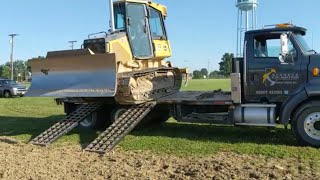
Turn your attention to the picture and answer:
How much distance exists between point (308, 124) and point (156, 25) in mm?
6386

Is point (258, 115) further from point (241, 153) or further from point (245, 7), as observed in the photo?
point (245, 7)

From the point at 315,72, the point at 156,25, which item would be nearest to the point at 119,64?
the point at 156,25

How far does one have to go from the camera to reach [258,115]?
9.88m

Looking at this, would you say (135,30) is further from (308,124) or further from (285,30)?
(308,124)

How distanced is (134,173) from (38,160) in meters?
2.30

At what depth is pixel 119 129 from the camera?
412 inches

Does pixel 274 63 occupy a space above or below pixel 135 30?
below

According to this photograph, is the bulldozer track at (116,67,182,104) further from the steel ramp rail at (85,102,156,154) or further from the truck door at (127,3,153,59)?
the truck door at (127,3,153,59)

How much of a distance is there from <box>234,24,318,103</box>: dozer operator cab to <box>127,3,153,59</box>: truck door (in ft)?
11.8

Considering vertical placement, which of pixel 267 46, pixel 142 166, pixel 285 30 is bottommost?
pixel 142 166

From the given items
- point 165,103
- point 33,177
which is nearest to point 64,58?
point 165,103

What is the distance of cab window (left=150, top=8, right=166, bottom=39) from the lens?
13.7 meters

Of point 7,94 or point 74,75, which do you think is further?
point 7,94

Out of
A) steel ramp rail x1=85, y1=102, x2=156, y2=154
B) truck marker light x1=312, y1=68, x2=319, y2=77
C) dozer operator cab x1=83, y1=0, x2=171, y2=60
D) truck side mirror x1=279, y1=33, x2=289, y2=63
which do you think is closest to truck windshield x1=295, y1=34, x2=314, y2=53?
truck side mirror x1=279, y1=33, x2=289, y2=63
